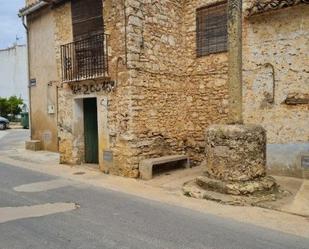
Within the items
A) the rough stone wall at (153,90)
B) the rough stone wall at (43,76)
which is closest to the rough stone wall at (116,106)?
the rough stone wall at (153,90)

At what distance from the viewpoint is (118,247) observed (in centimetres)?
412

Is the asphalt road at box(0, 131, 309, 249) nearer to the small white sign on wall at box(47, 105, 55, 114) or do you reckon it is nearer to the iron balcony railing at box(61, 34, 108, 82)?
the iron balcony railing at box(61, 34, 108, 82)

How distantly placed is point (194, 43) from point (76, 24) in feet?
11.2

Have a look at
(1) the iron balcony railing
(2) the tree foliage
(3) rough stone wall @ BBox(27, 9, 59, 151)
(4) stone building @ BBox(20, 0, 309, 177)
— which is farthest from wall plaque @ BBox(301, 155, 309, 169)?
(2) the tree foliage

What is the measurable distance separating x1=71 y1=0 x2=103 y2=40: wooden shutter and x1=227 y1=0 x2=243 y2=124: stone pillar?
3.83 meters

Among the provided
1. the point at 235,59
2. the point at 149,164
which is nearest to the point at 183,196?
the point at 149,164

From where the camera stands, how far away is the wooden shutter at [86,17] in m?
9.39

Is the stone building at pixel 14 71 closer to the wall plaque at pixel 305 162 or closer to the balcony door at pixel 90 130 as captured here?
the balcony door at pixel 90 130

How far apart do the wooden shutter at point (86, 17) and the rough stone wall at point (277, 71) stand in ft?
12.4

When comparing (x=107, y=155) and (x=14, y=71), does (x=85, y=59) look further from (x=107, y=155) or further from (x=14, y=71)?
(x=14, y=71)

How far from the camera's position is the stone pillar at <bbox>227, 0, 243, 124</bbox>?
673cm

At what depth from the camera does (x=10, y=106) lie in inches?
1232

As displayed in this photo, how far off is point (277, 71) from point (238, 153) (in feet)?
8.73

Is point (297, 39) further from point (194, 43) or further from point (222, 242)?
point (222, 242)
